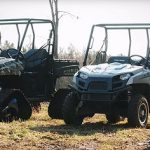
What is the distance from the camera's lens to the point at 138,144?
746 centimetres

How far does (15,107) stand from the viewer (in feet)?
34.2

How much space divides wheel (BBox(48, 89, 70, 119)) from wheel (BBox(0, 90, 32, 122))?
0.68 m

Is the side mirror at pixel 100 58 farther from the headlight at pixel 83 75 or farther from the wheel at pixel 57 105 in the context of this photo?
the headlight at pixel 83 75

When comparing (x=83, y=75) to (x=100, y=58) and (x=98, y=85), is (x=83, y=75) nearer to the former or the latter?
(x=98, y=85)

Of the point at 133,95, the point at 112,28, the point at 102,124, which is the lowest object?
the point at 102,124

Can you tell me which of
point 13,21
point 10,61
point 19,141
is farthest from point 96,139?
point 13,21

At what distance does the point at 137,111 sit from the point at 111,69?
1.05 metres

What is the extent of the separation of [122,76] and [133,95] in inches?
17.1

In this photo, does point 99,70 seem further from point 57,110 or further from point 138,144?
point 138,144

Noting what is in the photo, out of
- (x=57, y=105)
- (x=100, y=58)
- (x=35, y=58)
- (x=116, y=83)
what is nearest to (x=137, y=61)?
(x=100, y=58)

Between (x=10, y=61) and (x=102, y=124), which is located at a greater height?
(x=10, y=61)

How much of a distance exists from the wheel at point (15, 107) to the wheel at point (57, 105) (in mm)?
683

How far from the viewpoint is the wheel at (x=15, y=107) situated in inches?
400

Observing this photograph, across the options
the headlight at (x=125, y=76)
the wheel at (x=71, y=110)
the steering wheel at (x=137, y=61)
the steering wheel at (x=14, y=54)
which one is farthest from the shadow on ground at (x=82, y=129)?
the steering wheel at (x=14, y=54)
